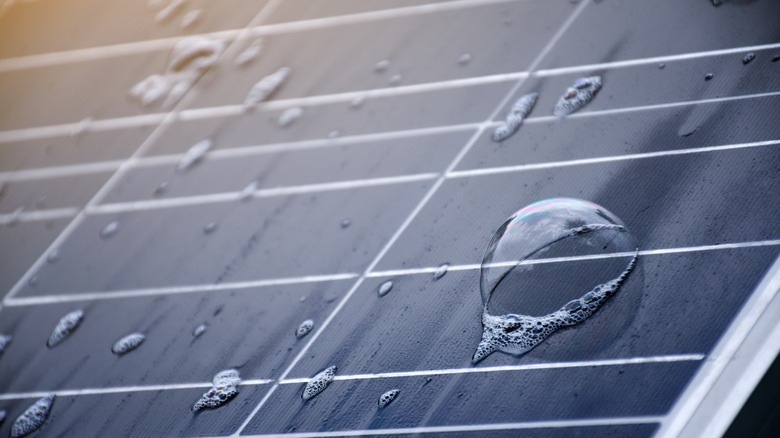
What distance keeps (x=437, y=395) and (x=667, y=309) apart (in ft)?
1.96

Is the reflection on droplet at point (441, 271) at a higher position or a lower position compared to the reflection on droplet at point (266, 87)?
lower

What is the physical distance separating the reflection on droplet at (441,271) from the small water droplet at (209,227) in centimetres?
89

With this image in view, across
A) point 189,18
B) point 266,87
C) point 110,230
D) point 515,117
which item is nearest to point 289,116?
point 266,87

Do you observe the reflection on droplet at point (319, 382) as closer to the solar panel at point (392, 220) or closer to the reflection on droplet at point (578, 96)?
the solar panel at point (392, 220)

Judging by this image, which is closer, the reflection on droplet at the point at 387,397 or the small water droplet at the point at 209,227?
the reflection on droplet at the point at 387,397

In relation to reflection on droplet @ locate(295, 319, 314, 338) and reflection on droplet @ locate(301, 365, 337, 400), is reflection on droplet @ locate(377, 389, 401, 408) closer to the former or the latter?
reflection on droplet @ locate(301, 365, 337, 400)

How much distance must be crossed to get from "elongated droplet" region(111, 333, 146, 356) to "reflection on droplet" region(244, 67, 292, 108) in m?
1.10

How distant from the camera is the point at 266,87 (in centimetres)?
339

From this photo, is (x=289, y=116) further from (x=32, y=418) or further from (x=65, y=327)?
(x=32, y=418)

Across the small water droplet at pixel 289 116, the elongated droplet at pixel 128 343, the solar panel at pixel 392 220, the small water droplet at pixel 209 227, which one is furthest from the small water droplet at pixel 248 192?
the elongated droplet at pixel 128 343

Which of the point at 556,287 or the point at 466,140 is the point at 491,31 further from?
the point at 556,287

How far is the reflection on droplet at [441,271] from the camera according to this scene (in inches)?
94.2

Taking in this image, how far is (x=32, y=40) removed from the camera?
163 inches

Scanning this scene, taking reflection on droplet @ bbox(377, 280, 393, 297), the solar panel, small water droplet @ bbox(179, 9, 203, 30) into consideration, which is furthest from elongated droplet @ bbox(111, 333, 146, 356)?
small water droplet @ bbox(179, 9, 203, 30)
